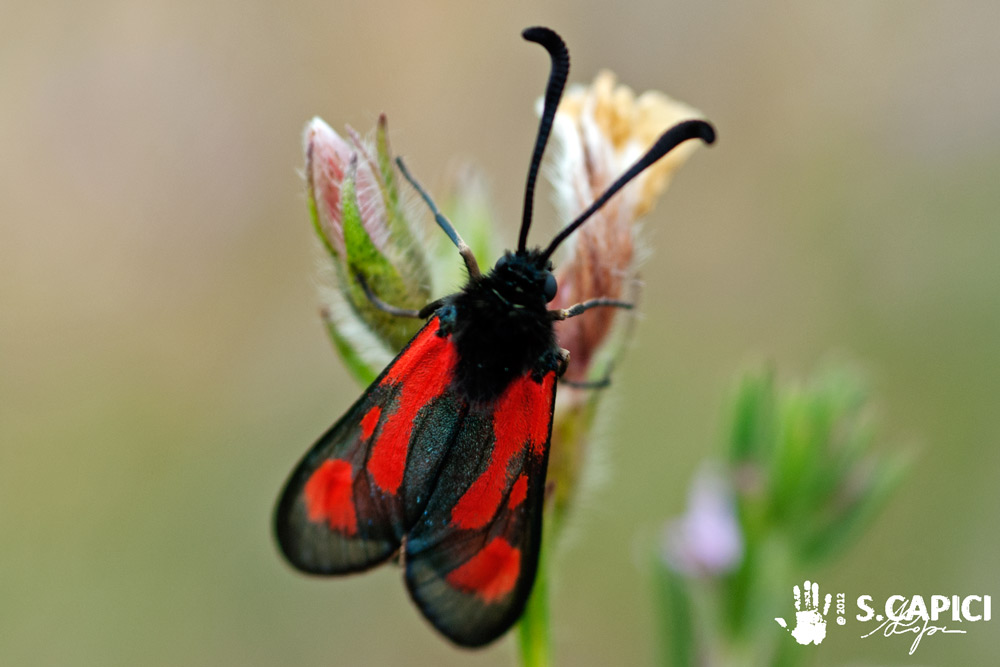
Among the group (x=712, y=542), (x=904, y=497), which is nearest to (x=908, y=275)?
(x=904, y=497)

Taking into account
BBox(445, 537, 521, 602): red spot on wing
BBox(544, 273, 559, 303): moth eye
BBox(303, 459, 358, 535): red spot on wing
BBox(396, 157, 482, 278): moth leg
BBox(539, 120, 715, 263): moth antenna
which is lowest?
BBox(445, 537, 521, 602): red spot on wing

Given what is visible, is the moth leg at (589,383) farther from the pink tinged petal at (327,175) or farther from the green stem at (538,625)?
the pink tinged petal at (327,175)

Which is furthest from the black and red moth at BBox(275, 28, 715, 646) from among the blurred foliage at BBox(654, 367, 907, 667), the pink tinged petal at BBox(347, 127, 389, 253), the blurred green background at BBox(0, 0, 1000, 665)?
the blurred green background at BBox(0, 0, 1000, 665)

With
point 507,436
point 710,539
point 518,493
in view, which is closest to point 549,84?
point 507,436

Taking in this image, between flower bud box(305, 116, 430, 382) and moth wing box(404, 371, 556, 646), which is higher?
flower bud box(305, 116, 430, 382)

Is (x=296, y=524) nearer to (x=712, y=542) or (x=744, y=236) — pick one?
(x=712, y=542)

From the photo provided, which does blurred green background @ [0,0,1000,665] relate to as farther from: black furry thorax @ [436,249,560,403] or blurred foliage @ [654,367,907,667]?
black furry thorax @ [436,249,560,403]

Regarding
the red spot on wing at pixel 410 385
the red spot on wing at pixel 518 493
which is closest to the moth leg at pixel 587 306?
the red spot on wing at pixel 410 385
